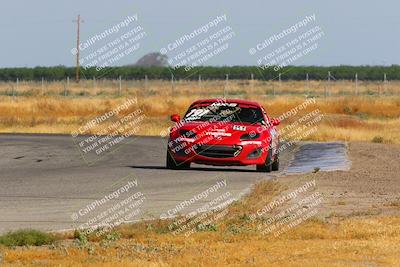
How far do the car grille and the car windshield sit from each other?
87 cm

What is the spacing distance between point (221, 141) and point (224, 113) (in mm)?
1066

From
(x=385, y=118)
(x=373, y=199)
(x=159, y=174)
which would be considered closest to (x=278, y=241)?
(x=373, y=199)

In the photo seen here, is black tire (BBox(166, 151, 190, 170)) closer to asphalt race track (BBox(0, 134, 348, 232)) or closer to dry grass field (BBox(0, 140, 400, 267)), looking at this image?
asphalt race track (BBox(0, 134, 348, 232))

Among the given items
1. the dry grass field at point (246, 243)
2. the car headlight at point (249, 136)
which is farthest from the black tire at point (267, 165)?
the dry grass field at point (246, 243)

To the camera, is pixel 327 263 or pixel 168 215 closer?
pixel 327 263

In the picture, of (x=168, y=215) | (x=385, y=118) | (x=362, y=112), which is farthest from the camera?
(x=362, y=112)

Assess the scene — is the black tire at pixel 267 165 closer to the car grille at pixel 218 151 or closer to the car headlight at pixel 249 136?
the car headlight at pixel 249 136

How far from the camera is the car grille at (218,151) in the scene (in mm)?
24953

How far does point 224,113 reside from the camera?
2586 cm

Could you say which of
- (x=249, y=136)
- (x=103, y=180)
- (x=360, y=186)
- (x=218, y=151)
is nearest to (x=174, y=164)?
(x=218, y=151)

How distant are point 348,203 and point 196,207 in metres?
2.24

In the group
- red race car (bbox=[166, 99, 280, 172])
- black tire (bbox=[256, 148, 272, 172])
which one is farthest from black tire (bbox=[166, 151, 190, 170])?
black tire (bbox=[256, 148, 272, 172])

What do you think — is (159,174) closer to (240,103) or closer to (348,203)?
(240,103)

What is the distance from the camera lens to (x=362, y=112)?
6175 cm
